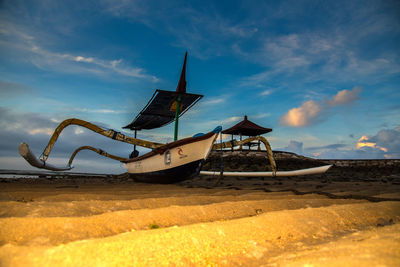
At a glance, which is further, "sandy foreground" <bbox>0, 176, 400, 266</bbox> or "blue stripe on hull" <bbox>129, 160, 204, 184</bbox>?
"blue stripe on hull" <bbox>129, 160, 204, 184</bbox>

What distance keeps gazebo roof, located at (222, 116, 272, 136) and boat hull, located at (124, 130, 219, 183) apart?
14.0m

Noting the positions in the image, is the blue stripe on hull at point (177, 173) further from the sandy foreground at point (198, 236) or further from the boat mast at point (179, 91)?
the sandy foreground at point (198, 236)

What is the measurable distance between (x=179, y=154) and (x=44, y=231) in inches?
201

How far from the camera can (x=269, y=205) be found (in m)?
3.05

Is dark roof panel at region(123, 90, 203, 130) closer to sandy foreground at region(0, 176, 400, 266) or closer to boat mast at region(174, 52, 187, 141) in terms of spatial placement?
boat mast at region(174, 52, 187, 141)

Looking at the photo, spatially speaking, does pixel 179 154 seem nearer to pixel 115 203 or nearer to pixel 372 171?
pixel 115 203

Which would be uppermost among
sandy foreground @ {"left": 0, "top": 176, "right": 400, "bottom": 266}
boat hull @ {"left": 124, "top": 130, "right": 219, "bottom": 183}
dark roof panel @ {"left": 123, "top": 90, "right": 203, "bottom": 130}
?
dark roof panel @ {"left": 123, "top": 90, "right": 203, "bottom": 130}

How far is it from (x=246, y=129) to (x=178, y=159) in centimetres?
1492

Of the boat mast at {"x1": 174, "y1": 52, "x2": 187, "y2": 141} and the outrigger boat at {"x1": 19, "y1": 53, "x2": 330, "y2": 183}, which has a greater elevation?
the boat mast at {"x1": 174, "y1": 52, "x2": 187, "y2": 141}

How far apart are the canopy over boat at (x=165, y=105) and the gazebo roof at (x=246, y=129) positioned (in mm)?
9233

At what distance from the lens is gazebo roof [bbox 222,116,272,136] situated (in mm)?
20984

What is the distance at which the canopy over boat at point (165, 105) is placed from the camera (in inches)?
380

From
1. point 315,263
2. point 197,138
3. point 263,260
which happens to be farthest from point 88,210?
point 197,138

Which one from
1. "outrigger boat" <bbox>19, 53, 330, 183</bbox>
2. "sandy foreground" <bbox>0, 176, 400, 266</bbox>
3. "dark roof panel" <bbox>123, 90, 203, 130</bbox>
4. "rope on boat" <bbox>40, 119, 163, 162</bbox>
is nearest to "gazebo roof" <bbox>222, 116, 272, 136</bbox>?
"dark roof panel" <bbox>123, 90, 203, 130</bbox>
